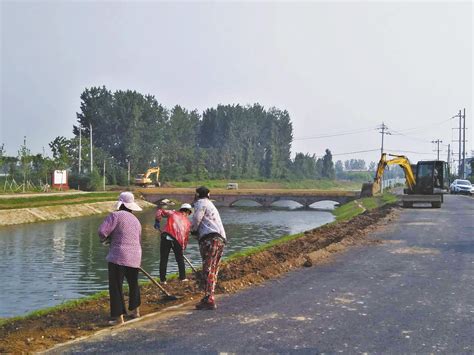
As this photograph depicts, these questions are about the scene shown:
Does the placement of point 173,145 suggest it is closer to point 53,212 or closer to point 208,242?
point 53,212

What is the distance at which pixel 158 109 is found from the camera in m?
104

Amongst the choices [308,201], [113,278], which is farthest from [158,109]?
[113,278]

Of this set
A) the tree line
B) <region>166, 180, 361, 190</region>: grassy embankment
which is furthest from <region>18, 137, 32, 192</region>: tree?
<region>166, 180, 361, 190</region>: grassy embankment

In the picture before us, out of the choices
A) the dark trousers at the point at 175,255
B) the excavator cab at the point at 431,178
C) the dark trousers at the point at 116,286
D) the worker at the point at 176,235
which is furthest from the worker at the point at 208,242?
the excavator cab at the point at 431,178

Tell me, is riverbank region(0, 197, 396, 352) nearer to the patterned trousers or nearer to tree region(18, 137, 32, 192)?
Answer: the patterned trousers

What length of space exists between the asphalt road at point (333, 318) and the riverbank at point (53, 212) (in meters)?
29.1

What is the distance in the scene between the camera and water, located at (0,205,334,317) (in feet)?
53.5

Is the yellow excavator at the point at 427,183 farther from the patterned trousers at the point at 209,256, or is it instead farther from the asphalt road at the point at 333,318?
the patterned trousers at the point at 209,256

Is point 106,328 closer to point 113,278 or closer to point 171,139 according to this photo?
point 113,278

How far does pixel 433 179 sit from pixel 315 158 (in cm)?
10374

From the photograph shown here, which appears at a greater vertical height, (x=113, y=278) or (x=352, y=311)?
(x=113, y=278)

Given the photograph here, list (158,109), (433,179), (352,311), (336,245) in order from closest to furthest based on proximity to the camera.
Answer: (352,311) → (336,245) → (433,179) → (158,109)

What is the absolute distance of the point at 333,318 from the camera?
8.46m

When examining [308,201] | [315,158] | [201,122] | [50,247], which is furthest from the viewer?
[315,158]
